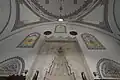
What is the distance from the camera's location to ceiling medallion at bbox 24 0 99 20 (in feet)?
31.6

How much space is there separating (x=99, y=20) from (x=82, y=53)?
280 centimetres

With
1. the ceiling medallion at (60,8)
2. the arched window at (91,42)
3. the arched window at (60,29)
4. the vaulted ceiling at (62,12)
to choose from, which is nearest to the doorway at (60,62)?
the arched window at (91,42)

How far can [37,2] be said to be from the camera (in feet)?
31.8

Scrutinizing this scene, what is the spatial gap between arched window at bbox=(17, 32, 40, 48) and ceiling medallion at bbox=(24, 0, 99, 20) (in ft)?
4.08

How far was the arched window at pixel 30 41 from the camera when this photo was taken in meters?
8.37

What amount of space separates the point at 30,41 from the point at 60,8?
8.32 feet

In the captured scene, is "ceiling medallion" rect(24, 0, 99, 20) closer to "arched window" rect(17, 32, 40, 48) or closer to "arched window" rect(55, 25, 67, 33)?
"arched window" rect(55, 25, 67, 33)

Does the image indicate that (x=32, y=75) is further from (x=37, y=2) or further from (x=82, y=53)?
(x=37, y=2)

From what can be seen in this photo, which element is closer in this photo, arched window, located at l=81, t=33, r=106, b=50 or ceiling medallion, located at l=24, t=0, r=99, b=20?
arched window, located at l=81, t=33, r=106, b=50

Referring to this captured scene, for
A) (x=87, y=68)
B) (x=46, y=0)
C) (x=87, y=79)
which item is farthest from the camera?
(x=46, y=0)

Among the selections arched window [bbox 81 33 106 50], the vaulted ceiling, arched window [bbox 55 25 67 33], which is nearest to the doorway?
arched window [bbox 81 33 106 50]

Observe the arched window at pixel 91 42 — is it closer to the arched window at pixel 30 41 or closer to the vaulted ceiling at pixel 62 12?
the vaulted ceiling at pixel 62 12

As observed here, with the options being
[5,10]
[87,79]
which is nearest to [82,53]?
[87,79]

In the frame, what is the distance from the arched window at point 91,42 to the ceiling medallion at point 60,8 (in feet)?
4.45
